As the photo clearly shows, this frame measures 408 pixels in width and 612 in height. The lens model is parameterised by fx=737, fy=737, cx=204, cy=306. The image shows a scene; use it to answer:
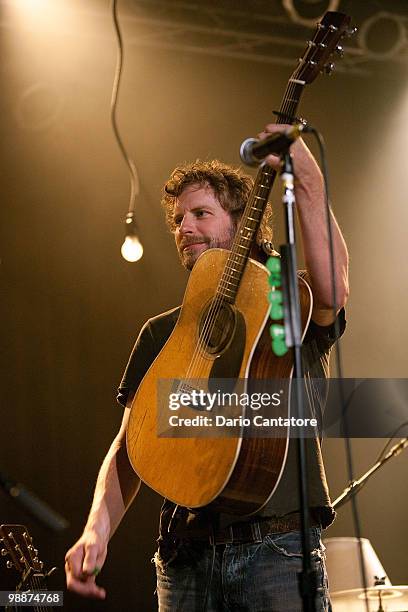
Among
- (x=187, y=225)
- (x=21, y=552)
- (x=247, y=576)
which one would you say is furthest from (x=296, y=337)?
(x=21, y=552)

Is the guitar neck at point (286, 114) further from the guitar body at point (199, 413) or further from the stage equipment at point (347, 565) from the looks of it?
the stage equipment at point (347, 565)

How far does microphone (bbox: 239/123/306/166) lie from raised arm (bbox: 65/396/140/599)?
1024 mm

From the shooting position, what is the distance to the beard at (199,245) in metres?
2.52

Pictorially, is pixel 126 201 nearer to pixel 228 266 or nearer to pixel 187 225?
pixel 187 225

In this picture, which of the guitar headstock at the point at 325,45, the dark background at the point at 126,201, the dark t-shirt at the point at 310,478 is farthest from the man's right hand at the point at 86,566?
the dark background at the point at 126,201

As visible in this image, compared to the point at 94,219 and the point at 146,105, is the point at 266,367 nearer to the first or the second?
the point at 94,219

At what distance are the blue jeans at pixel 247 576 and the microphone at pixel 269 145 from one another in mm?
986

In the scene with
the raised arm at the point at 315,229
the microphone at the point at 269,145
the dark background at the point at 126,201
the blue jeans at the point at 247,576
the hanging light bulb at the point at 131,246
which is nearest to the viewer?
the microphone at the point at 269,145

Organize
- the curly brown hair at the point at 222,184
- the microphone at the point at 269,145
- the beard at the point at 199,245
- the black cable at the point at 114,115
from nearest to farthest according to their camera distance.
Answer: the microphone at the point at 269,145 < the beard at the point at 199,245 < the curly brown hair at the point at 222,184 < the black cable at the point at 114,115

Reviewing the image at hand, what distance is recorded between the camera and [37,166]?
437 cm

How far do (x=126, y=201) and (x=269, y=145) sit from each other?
278cm

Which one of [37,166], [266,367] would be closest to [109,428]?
[37,166]

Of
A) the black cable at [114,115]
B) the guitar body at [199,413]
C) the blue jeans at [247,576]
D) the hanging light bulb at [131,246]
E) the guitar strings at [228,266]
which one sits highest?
the black cable at [114,115]

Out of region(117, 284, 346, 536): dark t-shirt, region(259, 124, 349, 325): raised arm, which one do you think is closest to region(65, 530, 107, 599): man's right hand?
region(117, 284, 346, 536): dark t-shirt
